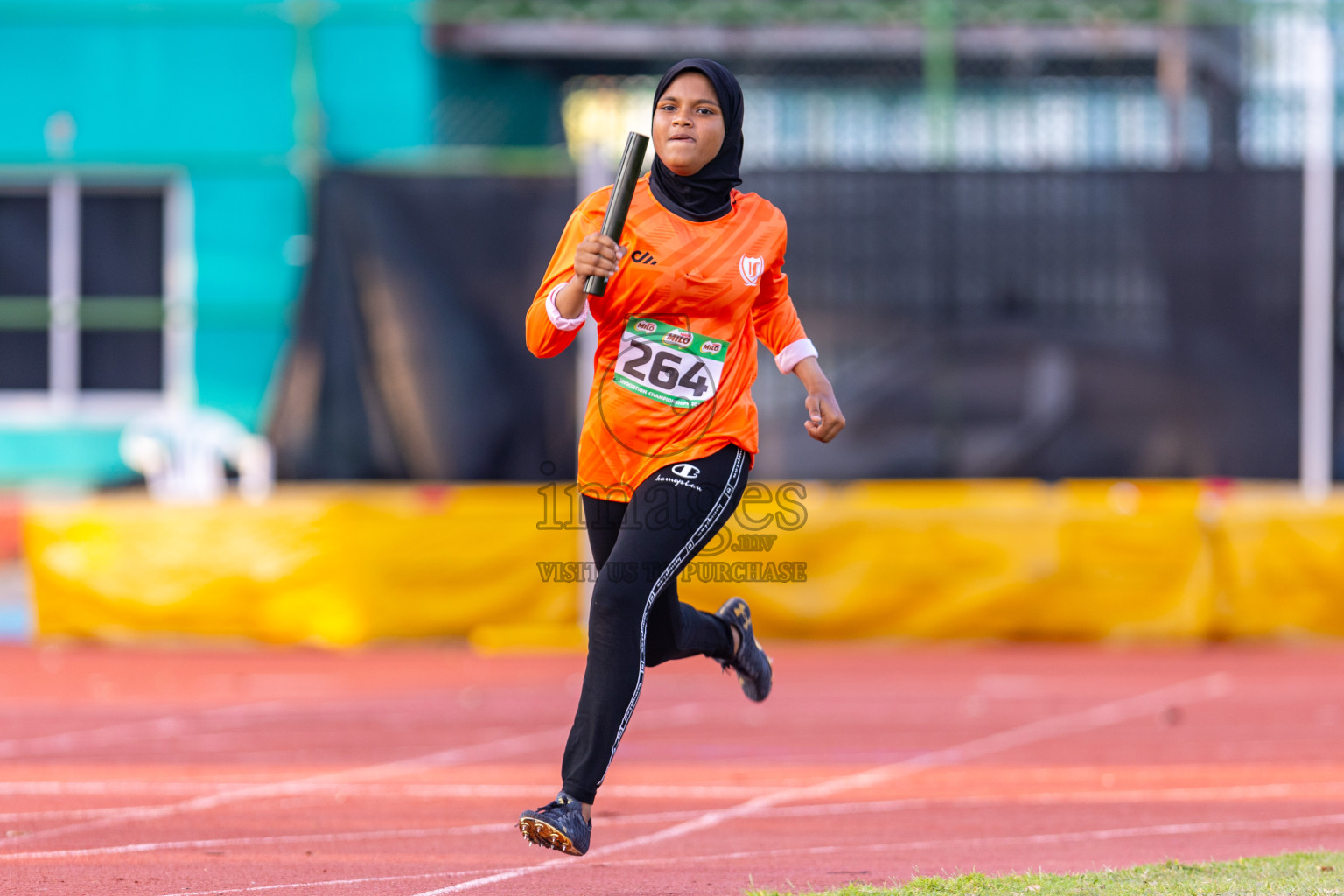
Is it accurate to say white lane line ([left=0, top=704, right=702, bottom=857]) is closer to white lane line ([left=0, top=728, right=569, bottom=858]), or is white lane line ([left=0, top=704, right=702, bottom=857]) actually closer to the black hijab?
white lane line ([left=0, top=728, right=569, bottom=858])

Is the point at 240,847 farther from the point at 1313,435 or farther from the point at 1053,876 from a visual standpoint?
the point at 1313,435

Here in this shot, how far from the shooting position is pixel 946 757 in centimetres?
823

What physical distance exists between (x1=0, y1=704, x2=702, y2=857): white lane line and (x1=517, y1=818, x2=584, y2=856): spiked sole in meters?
1.99

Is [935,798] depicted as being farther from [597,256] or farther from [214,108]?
[214,108]

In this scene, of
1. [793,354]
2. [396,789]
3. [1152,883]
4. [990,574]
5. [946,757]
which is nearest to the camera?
[1152,883]

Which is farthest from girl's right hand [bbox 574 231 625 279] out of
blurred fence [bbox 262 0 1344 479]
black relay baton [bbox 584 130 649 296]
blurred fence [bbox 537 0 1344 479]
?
blurred fence [bbox 537 0 1344 479]

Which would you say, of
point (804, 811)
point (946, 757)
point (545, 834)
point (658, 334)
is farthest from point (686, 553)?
point (946, 757)

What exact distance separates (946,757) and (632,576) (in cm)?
384

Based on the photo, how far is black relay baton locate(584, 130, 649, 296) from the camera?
4.61 meters

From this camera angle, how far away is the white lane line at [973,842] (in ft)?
16.7

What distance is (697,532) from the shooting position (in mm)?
4934

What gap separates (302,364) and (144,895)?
10.1 meters

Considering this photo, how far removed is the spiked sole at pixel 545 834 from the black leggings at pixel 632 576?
6.3 inches

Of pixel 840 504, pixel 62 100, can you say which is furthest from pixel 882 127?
pixel 62 100
